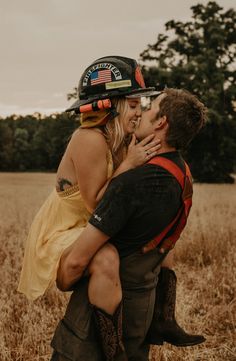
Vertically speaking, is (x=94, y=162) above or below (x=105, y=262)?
above

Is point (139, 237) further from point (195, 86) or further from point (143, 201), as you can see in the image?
point (195, 86)

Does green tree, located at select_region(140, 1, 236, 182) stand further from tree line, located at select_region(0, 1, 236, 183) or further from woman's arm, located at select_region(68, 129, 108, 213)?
woman's arm, located at select_region(68, 129, 108, 213)

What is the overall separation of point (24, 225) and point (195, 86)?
85.6 feet

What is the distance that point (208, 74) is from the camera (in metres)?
35.0

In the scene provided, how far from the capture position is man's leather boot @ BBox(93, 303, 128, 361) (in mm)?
2332

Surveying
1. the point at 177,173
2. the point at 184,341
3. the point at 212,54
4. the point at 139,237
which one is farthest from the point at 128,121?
the point at 212,54

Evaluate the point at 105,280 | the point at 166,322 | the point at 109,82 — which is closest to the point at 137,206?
the point at 105,280

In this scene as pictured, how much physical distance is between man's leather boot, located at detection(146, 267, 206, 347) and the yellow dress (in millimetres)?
650

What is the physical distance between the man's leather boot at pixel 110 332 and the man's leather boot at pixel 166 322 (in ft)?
1.61

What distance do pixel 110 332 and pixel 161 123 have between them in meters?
1.07

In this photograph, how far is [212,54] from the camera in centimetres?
3538

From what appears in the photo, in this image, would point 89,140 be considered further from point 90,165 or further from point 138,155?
point 138,155

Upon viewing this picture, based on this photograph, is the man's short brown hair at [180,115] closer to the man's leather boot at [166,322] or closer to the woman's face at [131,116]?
the woman's face at [131,116]

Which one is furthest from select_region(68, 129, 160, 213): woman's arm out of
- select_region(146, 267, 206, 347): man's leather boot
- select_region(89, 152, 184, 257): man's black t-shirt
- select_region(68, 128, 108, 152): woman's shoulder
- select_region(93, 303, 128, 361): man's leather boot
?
select_region(146, 267, 206, 347): man's leather boot
